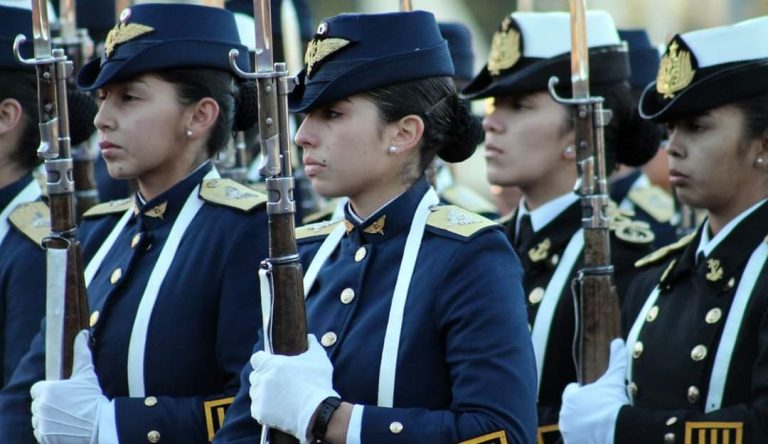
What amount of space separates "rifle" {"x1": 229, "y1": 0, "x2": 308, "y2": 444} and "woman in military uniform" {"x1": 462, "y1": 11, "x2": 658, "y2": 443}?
5.71 feet

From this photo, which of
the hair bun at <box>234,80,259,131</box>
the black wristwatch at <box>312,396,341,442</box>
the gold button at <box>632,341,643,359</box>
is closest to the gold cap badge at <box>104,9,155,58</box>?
the hair bun at <box>234,80,259,131</box>

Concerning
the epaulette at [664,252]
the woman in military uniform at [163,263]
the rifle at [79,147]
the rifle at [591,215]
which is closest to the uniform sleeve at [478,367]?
the woman in military uniform at [163,263]

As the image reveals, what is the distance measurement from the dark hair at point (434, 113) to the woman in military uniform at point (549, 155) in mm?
1352

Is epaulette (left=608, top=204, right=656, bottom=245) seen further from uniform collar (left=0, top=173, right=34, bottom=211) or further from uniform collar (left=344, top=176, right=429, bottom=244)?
uniform collar (left=0, top=173, right=34, bottom=211)

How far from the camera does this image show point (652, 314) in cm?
551

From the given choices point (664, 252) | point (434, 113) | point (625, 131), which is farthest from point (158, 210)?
point (625, 131)

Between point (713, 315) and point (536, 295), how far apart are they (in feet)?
4.16

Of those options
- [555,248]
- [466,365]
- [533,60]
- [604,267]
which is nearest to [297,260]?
[466,365]

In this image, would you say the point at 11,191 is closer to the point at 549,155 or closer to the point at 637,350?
the point at 549,155

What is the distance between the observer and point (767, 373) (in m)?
4.80

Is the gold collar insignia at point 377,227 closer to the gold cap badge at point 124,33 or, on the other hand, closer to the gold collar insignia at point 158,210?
the gold collar insignia at point 158,210

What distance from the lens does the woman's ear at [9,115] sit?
250 inches

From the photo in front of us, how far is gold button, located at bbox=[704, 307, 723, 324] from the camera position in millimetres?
5152

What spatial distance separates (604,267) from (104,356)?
1731 mm
